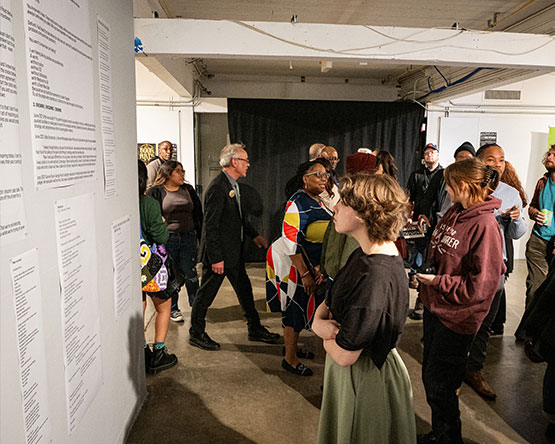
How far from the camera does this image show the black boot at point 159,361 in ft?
9.10

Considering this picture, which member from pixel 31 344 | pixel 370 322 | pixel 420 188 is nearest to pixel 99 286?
pixel 31 344

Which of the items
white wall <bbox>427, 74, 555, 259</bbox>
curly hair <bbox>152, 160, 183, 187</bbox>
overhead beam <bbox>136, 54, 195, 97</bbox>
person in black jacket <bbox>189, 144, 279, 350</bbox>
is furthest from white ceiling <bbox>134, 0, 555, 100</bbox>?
white wall <bbox>427, 74, 555, 259</bbox>

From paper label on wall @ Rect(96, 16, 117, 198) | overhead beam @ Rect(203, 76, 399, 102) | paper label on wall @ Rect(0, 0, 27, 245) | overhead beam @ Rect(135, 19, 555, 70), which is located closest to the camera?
paper label on wall @ Rect(0, 0, 27, 245)

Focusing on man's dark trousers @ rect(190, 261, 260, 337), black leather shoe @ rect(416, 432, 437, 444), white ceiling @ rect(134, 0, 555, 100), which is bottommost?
black leather shoe @ rect(416, 432, 437, 444)

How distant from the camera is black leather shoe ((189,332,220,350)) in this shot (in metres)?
3.12

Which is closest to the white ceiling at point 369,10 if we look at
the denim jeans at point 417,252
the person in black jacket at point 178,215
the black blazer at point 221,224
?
the person in black jacket at point 178,215

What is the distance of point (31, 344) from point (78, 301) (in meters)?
0.32

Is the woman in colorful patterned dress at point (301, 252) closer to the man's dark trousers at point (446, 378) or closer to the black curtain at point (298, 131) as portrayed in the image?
the man's dark trousers at point (446, 378)

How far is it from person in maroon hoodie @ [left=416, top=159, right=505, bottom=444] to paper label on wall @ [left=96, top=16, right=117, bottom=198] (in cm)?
149

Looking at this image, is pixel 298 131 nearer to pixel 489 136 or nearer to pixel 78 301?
pixel 489 136

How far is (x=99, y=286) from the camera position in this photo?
1599mm

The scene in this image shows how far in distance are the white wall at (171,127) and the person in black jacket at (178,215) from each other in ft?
7.06

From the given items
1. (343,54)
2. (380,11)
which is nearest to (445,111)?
(380,11)

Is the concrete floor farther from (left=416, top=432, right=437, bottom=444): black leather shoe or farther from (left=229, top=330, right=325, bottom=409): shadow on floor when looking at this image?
(left=416, top=432, right=437, bottom=444): black leather shoe
